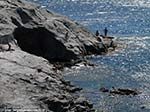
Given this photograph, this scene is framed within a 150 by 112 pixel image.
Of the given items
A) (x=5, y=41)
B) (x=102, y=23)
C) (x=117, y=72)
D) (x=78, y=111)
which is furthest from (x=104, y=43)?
(x=78, y=111)

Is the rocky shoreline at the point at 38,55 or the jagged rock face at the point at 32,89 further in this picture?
the rocky shoreline at the point at 38,55

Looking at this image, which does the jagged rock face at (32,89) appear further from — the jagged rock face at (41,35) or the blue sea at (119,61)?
the jagged rock face at (41,35)

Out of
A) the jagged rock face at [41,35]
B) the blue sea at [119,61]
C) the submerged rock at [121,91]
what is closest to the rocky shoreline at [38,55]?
the jagged rock face at [41,35]

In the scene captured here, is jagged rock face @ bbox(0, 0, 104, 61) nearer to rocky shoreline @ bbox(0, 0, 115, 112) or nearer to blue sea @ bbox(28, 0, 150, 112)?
rocky shoreline @ bbox(0, 0, 115, 112)

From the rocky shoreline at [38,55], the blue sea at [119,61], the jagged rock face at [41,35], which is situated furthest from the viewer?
the jagged rock face at [41,35]

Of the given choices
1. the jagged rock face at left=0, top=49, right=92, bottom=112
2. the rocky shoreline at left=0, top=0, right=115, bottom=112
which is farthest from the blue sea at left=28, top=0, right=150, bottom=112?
the jagged rock face at left=0, top=49, right=92, bottom=112

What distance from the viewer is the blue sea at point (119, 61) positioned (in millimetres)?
56238

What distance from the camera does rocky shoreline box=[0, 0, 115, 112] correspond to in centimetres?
4731

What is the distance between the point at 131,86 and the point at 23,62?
13166 mm

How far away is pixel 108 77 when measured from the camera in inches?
2638

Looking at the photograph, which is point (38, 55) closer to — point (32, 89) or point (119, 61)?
point (119, 61)

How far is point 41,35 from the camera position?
78.0 m

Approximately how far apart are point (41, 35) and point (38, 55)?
350 centimetres

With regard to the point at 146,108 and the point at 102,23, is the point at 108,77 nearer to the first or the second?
the point at 146,108
